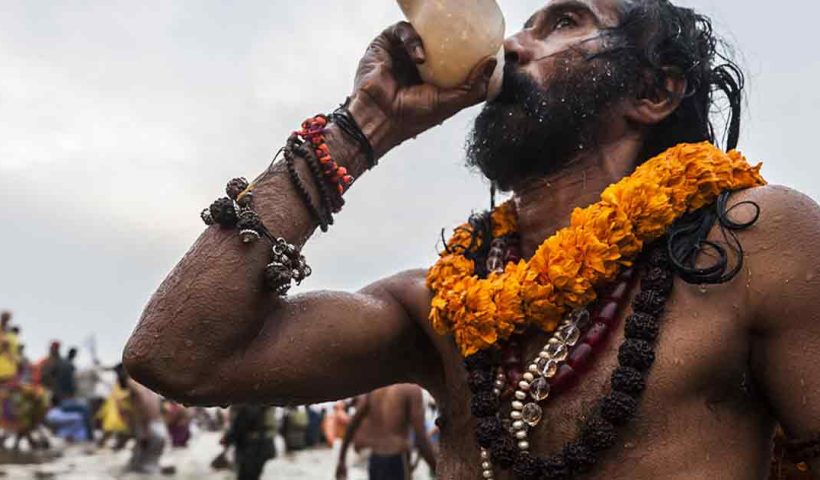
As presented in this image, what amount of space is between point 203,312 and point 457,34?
0.90 metres

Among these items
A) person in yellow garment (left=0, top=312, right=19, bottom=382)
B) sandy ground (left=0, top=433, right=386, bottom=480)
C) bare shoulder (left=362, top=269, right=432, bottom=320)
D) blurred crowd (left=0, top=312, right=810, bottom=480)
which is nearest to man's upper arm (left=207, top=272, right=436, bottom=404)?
bare shoulder (left=362, top=269, right=432, bottom=320)

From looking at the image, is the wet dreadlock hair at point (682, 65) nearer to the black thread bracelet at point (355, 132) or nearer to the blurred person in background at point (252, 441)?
the black thread bracelet at point (355, 132)

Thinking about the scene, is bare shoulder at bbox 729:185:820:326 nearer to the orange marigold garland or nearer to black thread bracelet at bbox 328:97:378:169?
the orange marigold garland

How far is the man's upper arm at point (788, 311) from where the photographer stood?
1.98m

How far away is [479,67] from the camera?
2.38 metres

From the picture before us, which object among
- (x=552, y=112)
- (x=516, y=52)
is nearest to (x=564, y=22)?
(x=516, y=52)

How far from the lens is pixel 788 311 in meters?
2.00

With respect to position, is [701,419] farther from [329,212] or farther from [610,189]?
[329,212]

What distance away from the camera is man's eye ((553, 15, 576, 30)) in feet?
8.78

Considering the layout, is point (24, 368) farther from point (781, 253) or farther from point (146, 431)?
point (781, 253)

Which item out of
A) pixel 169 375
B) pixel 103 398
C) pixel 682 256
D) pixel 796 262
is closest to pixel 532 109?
pixel 682 256

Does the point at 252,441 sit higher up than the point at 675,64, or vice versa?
the point at 675,64

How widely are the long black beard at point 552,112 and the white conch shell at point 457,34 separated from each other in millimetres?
123

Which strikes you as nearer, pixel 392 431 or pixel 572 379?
A: pixel 572 379
